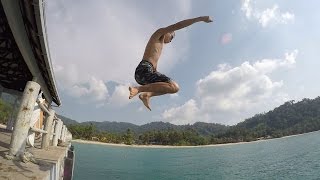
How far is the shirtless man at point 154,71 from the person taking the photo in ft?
18.3

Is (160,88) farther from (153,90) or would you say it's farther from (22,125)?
(22,125)

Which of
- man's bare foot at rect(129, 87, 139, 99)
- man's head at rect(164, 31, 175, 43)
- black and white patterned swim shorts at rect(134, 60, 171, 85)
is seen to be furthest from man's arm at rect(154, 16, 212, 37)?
man's bare foot at rect(129, 87, 139, 99)

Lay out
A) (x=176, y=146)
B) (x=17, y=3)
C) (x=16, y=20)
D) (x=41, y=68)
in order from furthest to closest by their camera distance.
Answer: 1. (x=176, y=146)
2. (x=41, y=68)
3. (x=16, y=20)
4. (x=17, y=3)

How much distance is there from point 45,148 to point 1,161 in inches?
141

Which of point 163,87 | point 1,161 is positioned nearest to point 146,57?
point 163,87

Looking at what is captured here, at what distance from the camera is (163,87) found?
5570 millimetres

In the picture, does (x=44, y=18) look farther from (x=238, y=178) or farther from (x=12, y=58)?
(x=238, y=178)

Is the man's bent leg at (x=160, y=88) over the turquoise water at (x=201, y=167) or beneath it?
over

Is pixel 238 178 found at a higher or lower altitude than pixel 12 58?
lower

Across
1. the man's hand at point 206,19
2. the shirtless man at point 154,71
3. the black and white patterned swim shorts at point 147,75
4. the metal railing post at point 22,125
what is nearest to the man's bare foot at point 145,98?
the shirtless man at point 154,71

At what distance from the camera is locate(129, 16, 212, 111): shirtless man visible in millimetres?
5586

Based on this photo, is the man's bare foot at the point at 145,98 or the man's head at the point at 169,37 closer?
the man's bare foot at the point at 145,98

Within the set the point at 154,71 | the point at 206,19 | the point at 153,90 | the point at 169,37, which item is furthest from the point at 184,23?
the point at 153,90

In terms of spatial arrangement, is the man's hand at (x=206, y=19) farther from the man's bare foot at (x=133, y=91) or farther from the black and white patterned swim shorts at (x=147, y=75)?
the man's bare foot at (x=133, y=91)
